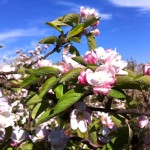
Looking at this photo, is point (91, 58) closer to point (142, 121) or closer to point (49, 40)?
point (142, 121)

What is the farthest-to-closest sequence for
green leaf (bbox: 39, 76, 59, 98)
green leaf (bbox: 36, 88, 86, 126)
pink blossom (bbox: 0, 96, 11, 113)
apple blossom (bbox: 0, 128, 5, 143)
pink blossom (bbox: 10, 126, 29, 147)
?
1. pink blossom (bbox: 10, 126, 29, 147)
2. apple blossom (bbox: 0, 128, 5, 143)
3. pink blossom (bbox: 0, 96, 11, 113)
4. green leaf (bbox: 39, 76, 59, 98)
5. green leaf (bbox: 36, 88, 86, 126)

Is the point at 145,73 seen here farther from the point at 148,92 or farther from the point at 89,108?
the point at 89,108

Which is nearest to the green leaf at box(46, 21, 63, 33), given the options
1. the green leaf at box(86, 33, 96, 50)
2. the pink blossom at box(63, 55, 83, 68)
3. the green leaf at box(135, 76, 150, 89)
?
the green leaf at box(86, 33, 96, 50)

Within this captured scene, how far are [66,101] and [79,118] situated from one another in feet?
0.82

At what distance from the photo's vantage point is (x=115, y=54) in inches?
72.2

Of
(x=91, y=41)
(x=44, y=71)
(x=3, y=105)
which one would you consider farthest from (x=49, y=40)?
(x=44, y=71)

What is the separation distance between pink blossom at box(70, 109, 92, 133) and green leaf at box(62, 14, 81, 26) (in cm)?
77

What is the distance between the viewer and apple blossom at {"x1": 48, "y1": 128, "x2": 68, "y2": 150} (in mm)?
2148

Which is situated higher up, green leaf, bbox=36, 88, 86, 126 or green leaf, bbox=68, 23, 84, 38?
green leaf, bbox=68, 23, 84, 38

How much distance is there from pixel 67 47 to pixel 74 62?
74 cm

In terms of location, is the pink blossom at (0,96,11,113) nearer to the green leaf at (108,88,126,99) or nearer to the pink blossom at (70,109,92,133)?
the pink blossom at (70,109,92,133)

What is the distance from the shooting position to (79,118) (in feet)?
6.11

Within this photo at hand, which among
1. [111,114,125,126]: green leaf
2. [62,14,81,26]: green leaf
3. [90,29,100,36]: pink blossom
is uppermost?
[62,14,81,26]: green leaf

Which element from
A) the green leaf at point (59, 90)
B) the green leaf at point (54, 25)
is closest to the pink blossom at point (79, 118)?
the green leaf at point (59, 90)
